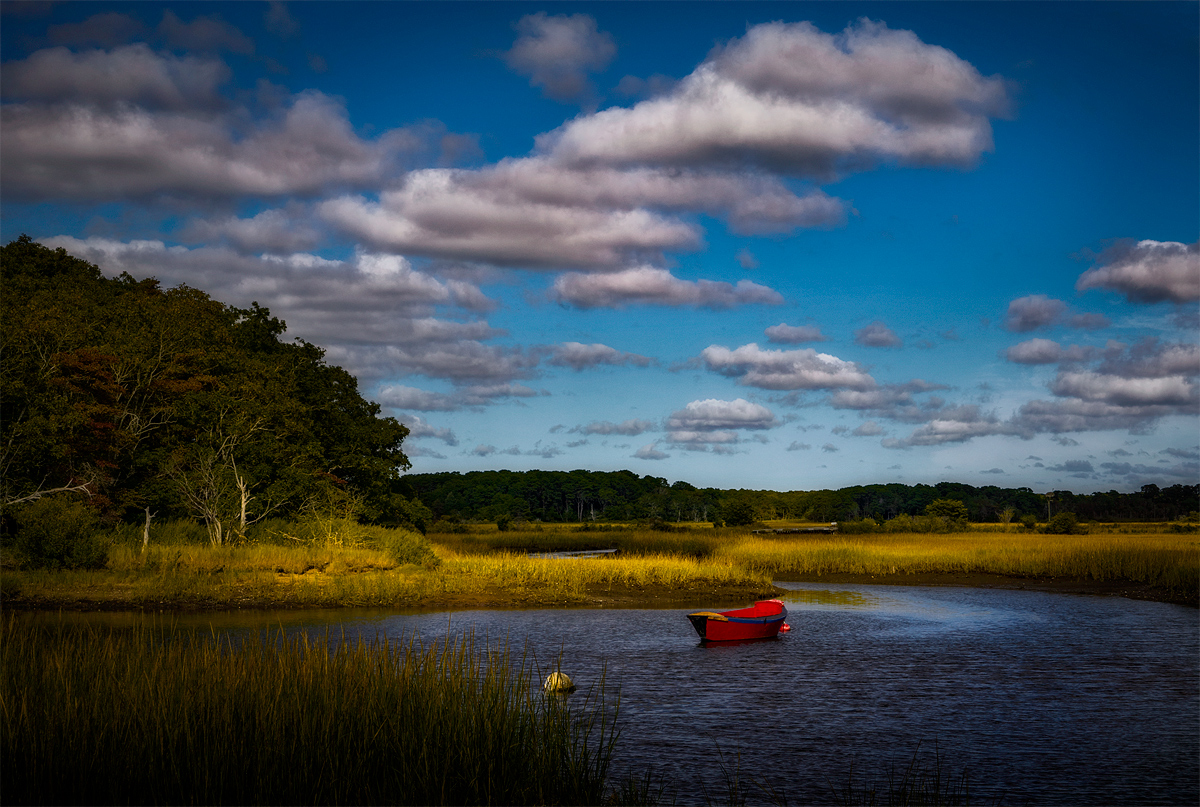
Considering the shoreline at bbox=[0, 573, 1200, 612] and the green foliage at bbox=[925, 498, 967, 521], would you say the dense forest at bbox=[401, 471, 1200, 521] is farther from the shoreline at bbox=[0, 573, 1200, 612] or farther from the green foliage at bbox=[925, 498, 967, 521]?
Answer: the shoreline at bbox=[0, 573, 1200, 612]

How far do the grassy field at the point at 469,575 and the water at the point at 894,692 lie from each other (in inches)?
111

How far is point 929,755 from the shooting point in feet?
48.2

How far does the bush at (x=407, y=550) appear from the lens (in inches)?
1586

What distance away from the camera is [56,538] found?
1293 inches

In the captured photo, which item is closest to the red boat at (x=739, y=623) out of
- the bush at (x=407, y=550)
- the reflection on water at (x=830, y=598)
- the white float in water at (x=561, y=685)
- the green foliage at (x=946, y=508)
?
the white float in water at (x=561, y=685)

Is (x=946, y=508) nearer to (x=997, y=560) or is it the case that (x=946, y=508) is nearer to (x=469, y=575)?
(x=997, y=560)

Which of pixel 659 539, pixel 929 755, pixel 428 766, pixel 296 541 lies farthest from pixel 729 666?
pixel 659 539

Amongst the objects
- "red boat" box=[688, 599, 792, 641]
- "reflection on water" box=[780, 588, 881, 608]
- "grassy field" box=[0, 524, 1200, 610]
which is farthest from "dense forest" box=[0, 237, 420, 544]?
"red boat" box=[688, 599, 792, 641]

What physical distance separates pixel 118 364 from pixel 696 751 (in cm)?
3408

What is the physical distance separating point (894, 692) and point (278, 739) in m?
13.7

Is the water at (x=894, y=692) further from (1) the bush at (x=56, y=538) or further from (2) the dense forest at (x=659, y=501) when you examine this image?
(2) the dense forest at (x=659, y=501)

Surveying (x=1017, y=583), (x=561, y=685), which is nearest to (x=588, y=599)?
(x=561, y=685)

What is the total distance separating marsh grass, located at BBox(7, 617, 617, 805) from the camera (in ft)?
31.7

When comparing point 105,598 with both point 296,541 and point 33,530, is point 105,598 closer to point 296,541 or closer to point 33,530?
point 33,530
